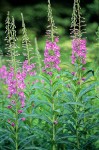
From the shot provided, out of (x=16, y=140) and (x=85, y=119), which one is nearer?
(x=16, y=140)

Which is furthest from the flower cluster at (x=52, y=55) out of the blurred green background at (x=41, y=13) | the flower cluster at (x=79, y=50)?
the blurred green background at (x=41, y=13)

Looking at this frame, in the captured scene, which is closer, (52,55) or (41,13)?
(52,55)

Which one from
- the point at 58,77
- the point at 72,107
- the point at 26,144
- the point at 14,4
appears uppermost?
the point at 14,4

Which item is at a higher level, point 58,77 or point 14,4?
point 14,4

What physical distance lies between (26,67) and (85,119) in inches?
32.5

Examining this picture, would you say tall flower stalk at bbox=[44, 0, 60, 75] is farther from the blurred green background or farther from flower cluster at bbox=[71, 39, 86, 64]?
the blurred green background

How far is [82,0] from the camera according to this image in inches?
601

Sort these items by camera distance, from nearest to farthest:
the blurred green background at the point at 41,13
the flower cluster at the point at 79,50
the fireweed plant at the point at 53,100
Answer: the fireweed plant at the point at 53,100 → the flower cluster at the point at 79,50 → the blurred green background at the point at 41,13

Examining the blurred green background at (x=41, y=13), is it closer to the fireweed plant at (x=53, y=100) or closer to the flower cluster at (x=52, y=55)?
the fireweed plant at (x=53, y=100)

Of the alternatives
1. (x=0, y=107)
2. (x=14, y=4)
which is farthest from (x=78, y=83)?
(x=14, y=4)

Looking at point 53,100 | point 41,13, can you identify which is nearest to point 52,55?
point 53,100

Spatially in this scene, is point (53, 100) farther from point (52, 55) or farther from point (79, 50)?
point (79, 50)

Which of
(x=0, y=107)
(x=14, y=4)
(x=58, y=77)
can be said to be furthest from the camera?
(x=14, y=4)

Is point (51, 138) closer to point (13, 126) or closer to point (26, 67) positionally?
point (13, 126)
